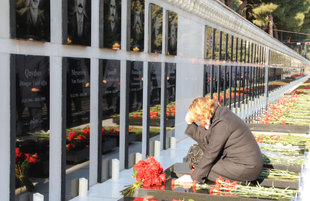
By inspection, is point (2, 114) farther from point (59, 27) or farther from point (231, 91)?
point (231, 91)

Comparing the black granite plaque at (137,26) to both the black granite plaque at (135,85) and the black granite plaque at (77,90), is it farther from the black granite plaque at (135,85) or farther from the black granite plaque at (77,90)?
the black granite plaque at (77,90)

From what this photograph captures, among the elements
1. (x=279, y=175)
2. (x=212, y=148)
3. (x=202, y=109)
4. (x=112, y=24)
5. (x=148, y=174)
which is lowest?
(x=279, y=175)

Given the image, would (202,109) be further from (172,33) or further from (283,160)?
(172,33)

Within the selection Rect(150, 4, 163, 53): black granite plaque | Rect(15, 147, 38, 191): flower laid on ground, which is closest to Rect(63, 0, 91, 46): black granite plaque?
Rect(15, 147, 38, 191): flower laid on ground

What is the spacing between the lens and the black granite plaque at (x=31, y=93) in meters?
5.32

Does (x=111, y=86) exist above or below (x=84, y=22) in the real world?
below

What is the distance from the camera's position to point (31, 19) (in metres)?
5.49

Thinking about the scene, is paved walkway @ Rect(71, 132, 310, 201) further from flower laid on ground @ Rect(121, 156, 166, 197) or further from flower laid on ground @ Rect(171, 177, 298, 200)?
flower laid on ground @ Rect(121, 156, 166, 197)

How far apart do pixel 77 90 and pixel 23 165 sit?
5.25 ft

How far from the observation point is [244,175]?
568 centimetres

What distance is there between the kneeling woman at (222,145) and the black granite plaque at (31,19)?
70.2 inches

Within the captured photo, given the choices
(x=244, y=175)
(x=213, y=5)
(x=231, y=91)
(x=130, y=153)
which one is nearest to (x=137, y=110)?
(x=130, y=153)

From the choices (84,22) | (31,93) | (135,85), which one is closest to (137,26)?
(135,85)

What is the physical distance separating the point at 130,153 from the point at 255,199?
14.7 ft
